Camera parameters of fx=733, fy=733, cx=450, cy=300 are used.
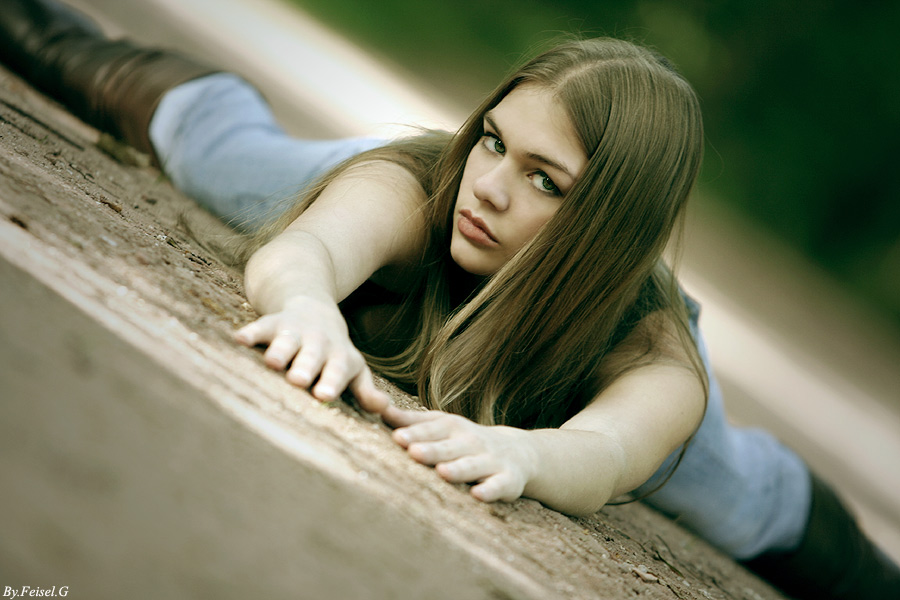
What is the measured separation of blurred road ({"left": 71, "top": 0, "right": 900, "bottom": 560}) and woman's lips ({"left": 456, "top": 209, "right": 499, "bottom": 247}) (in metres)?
1.35

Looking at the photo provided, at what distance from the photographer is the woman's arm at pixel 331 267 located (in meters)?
0.66

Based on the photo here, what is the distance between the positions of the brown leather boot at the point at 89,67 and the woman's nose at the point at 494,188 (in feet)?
3.61

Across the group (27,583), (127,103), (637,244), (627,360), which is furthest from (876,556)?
(127,103)

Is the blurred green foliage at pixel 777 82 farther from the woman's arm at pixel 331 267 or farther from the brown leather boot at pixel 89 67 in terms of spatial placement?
the woman's arm at pixel 331 267

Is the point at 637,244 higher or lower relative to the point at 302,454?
higher

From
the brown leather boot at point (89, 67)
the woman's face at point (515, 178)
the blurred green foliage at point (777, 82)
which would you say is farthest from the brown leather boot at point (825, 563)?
the blurred green foliage at point (777, 82)

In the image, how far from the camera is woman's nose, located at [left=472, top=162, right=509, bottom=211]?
885 millimetres

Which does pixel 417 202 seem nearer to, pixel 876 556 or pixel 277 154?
pixel 277 154

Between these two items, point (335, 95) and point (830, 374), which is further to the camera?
point (830, 374)

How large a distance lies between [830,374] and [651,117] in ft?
10.2

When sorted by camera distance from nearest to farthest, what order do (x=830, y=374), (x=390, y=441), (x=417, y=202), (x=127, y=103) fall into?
(x=390, y=441), (x=417, y=202), (x=127, y=103), (x=830, y=374)

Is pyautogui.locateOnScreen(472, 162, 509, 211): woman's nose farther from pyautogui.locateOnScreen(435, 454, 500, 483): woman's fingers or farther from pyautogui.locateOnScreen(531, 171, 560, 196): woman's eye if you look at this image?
pyautogui.locateOnScreen(435, 454, 500, 483): woman's fingers

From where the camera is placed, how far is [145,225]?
3.12ft

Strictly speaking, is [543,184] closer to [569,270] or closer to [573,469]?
Result: [569,270]
